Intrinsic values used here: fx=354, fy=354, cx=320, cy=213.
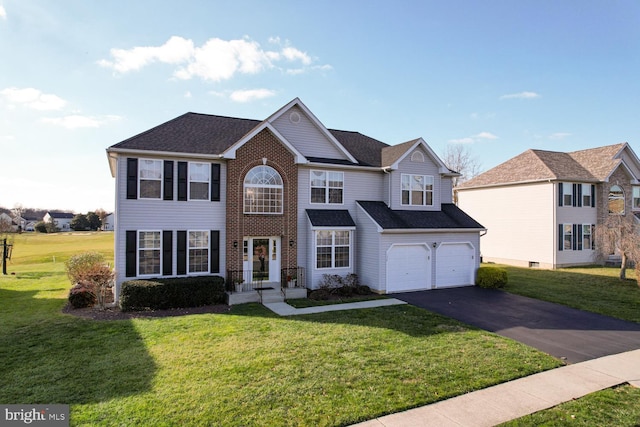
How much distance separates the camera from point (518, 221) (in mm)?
26094

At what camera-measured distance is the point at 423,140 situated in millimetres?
18250

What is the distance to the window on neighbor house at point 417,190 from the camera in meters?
18.5

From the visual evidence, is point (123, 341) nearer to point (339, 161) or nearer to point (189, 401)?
point (189, 401)

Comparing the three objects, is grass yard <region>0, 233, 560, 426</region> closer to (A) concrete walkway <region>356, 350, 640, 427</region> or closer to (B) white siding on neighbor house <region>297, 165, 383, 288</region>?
(A) concrete walkway <region>356, 350, 640, 427</region>

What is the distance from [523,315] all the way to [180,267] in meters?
13.1

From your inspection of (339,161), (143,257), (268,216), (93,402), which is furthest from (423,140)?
(93,402)

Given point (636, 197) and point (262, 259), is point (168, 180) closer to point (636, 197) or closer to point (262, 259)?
point (262, 259)

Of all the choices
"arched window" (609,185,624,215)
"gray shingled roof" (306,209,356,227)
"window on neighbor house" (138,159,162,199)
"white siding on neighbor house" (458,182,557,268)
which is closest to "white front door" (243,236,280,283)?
"gray shingled roof" (306,209,356,227)

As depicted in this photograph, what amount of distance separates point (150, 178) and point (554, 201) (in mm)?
24483

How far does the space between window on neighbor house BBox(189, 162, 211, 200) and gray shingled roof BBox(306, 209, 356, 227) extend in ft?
15.6

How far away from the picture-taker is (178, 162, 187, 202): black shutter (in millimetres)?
14555

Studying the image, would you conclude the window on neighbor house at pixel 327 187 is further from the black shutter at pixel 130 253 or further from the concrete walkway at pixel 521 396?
the concrete walkway at pixel 521 396

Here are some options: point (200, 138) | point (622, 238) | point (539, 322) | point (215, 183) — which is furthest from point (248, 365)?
point (622, 238)

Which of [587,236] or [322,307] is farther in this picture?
[587,236]
